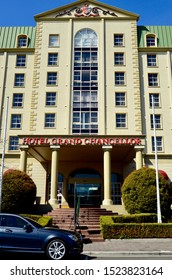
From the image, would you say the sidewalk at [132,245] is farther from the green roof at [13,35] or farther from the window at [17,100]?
the green roof at [13,35]

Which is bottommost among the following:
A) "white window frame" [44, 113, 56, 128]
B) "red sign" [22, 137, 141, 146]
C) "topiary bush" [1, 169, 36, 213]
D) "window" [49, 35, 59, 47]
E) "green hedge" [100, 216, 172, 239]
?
"green hedge" [100, 216, 172, 239]

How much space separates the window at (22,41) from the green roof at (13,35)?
0.41 metres

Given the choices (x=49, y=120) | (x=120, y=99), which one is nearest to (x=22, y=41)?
(x=49, y=120)

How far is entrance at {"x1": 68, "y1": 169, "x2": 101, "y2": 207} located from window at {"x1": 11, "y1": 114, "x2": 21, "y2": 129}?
8926 millimetres

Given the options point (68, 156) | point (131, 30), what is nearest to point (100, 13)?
point (131, 30)

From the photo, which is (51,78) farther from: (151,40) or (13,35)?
(151,40)

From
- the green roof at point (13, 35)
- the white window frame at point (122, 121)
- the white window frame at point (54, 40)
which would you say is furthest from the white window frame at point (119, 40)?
the green roof at point (13, 35)

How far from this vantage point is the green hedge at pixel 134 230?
56.0 feet

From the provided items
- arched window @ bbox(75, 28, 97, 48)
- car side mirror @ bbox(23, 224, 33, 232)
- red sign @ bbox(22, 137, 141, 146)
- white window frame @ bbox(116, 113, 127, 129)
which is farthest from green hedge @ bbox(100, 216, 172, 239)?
arched window @ bbox(75, 28, 97, 48)

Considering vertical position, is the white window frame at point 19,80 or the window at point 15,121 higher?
the white window frame at point 19,80

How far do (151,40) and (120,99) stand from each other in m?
10.1

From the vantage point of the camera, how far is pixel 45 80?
3369 cm

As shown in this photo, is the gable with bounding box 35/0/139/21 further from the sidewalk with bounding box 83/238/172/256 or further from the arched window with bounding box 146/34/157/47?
the sidewalk with bounding box 83/238/172/256

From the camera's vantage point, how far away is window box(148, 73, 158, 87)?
115ft
